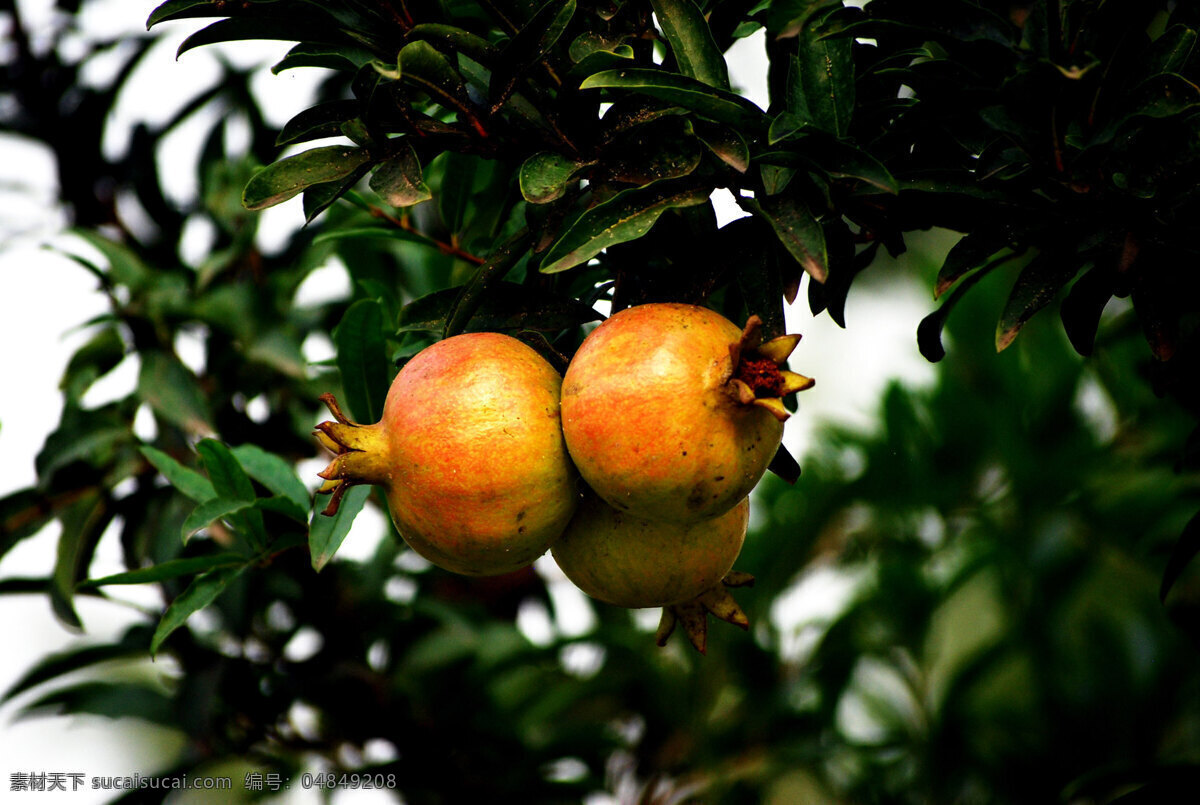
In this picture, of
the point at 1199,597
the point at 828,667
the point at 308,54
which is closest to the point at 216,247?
the point at 308,54

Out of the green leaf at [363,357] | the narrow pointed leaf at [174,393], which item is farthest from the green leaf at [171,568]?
the narrow pointed leaf at [174,393]

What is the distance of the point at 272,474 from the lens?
1.21m

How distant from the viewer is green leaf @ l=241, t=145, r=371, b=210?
2.78ft

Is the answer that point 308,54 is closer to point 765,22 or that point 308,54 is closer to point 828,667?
point 765,22

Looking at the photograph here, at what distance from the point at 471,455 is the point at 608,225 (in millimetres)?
216

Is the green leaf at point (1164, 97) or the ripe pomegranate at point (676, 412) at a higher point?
the green leaf at point (1164, 97)

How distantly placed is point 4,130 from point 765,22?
176 cm

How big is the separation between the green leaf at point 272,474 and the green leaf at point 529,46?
0.60m

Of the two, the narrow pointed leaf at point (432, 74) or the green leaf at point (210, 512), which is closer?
the narrow pointed leaf at point (432, 74)

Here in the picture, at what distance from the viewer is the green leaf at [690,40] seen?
32.9 inches

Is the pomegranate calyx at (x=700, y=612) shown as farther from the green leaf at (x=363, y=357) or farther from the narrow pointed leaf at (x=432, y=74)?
the narrow pointed leaf at (x=432, y=74)

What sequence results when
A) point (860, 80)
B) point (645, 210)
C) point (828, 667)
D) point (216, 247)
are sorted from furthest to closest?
point (828, 667) < point (216, 247) < point (860, 80) < point (645, 210)

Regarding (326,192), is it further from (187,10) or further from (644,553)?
(644,553)

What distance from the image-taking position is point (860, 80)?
36.1 inches
